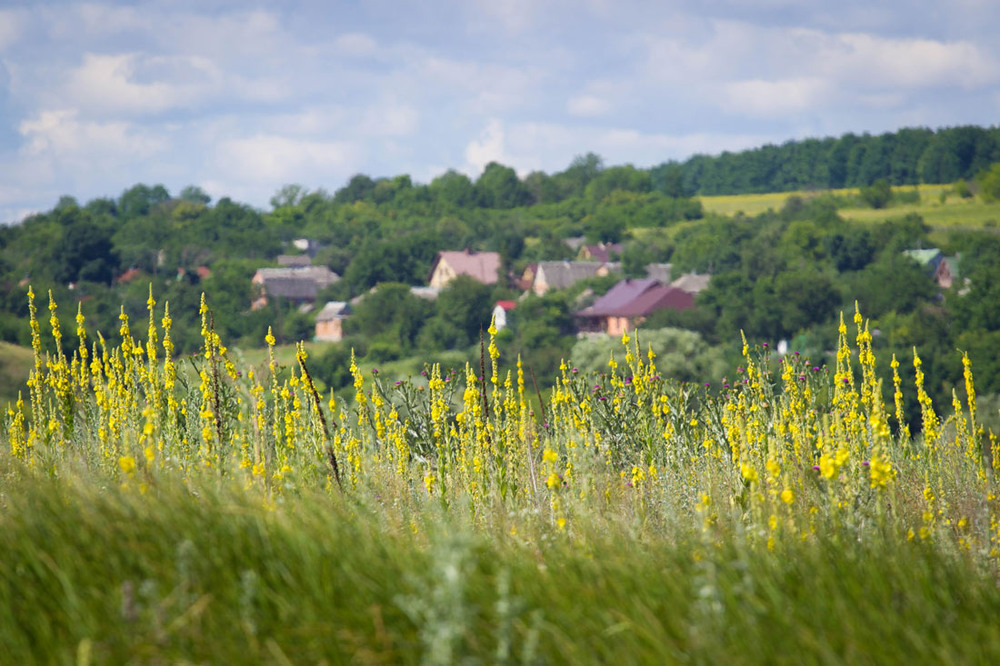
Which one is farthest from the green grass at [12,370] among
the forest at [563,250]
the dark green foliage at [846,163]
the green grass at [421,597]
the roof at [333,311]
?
the dark green foliage at [846,163]

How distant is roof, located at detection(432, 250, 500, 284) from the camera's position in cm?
11169

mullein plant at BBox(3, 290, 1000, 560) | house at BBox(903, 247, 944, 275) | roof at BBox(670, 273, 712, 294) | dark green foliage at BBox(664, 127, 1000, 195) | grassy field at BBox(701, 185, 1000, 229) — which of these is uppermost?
dark green foliage at BBox(664, 127, 1000, 195)

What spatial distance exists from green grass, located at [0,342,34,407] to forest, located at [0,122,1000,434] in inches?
103

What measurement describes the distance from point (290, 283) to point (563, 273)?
30365mm

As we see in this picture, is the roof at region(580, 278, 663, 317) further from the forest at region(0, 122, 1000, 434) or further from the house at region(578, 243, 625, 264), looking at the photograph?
the house at region(578, 243, 625, 264)

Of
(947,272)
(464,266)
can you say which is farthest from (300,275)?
(947,272)

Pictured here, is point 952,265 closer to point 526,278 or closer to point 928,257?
point 928,257

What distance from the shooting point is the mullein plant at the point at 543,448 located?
419 centimetres

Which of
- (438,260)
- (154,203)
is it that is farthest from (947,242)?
(154,203)

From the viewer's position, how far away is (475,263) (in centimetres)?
11412

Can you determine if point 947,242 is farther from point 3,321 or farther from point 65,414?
point 65,414

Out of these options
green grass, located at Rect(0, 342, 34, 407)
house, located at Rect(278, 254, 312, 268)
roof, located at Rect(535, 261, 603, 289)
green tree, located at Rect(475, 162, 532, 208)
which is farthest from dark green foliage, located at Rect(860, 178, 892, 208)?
green grass, located at Rect(0, 342, 34, 407)

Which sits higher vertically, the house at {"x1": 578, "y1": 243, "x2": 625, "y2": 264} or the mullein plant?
the house at {"x1": 578, "y1": 243, "x2": 625, "y2": 264}

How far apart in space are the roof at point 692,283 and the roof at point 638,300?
2.25 metres
